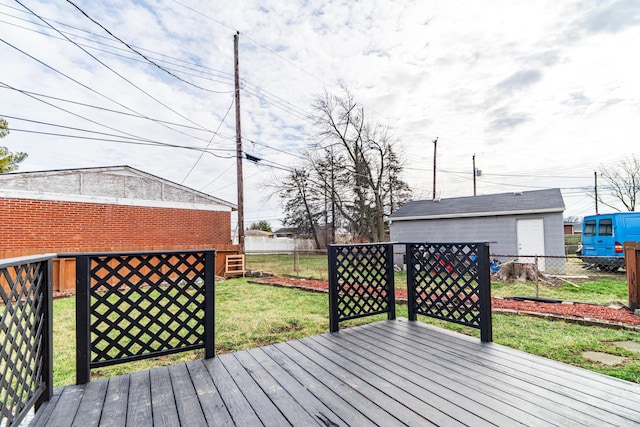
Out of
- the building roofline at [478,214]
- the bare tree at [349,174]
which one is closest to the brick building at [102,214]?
the bare tree at [349,174]

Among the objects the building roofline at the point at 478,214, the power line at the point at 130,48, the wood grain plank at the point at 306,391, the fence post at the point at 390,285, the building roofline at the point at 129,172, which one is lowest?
the wood grain plank at the point at 306,391

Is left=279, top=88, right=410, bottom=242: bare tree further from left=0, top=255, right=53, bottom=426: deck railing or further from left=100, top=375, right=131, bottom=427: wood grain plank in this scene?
left=0, top=255, right=53, bottom=426: deck railing

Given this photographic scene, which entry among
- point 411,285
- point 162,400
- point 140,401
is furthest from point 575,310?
point 140,401

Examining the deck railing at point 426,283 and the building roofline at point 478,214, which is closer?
the deck railing at point 426,283

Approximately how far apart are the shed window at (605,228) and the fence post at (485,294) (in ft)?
33.3

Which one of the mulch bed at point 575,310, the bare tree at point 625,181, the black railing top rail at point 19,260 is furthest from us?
the bare tree at point 625,181

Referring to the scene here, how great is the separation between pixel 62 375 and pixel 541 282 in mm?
9698

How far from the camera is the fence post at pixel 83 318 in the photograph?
2.17m

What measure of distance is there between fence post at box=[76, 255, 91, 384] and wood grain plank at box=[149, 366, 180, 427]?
0.46 meters

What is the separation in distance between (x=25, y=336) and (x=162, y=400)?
2.82ft

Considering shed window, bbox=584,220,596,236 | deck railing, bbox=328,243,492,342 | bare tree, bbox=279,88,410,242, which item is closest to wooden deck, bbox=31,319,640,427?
deck railing, bbox=328,243,492,342

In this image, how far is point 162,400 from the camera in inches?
75.6

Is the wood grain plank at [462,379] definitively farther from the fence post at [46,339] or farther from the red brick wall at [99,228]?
the red brick wall at [99,228]

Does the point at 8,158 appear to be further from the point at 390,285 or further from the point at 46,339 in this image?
the point at 390,285
